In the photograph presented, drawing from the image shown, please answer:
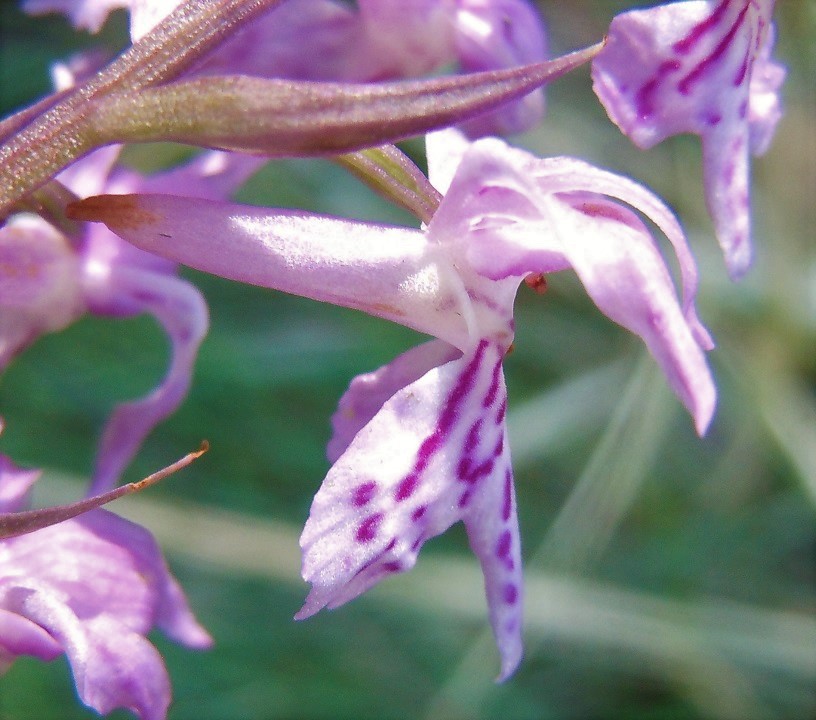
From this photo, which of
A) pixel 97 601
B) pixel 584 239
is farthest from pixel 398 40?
pixel 97 601

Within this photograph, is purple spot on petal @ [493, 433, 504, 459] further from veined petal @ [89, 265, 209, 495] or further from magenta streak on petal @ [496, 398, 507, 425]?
veined petal @ [89, 265, 209, 495]

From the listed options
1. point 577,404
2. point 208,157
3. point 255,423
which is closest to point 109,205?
point 208,157

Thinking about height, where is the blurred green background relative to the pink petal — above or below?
below

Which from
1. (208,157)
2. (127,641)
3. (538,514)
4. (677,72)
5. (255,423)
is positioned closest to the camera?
(127,641)

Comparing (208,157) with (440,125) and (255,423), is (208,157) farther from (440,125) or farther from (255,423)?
(255,423)

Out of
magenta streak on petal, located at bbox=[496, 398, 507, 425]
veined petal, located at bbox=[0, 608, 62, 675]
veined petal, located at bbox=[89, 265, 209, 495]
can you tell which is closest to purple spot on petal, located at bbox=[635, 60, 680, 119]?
magenta streak on petal, located at bbox=[496, 398, 507, 425]

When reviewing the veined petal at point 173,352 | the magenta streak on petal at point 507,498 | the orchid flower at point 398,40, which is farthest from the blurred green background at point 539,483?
the magenta streak on petal at point 507,498

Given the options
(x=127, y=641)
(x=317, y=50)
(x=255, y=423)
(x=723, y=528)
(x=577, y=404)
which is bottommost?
(x=723, y=528)

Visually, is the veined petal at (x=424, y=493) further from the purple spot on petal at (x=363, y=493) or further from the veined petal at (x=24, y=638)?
the veined petal at (x=24, y=638)
